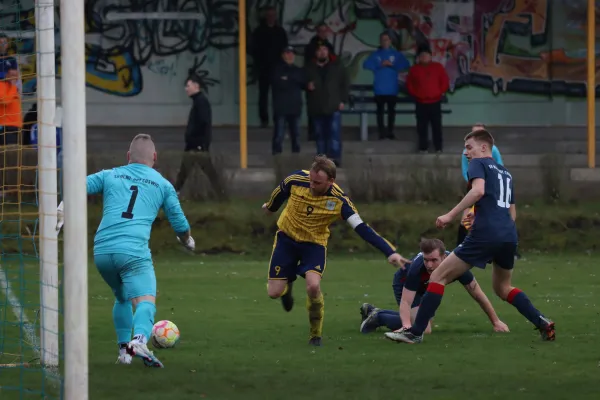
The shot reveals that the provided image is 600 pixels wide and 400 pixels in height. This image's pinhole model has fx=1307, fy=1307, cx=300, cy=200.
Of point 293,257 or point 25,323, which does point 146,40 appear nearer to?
point 25,323

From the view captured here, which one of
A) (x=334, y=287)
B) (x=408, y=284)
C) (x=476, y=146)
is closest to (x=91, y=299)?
(x=334, y=287)

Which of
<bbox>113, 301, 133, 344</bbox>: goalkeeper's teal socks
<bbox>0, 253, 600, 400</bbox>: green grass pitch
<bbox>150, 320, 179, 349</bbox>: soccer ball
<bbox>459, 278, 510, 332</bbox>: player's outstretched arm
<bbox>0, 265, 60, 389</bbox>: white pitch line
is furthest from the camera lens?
<bbox>459, 278, 510, 332</bbox>: player's outstretched arm

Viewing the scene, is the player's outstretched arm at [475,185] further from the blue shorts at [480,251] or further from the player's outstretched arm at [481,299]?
the player's outstretched arm at [481,299]

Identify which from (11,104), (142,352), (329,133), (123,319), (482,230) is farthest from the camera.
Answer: (329,133)

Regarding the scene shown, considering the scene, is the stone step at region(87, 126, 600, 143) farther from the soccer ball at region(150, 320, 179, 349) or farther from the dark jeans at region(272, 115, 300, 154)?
the soccer ball at region(150, 320, 179, 349)

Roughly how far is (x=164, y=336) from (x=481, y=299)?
2769 mm

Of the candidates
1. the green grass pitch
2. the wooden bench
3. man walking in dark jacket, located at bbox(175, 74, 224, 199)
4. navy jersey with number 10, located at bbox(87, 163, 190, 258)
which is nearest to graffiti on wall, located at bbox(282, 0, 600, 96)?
the wooden bench

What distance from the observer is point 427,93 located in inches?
928

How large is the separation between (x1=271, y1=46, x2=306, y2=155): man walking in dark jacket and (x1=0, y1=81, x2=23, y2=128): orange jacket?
9076mm

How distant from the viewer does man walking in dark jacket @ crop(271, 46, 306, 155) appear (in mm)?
22828

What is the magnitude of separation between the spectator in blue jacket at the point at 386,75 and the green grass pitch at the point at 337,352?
8982 mm

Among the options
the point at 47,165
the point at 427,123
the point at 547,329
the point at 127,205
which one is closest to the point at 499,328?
the point at 547,329

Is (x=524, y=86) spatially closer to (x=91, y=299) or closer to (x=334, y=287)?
(x=334, y=287)

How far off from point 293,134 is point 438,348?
516 inches
